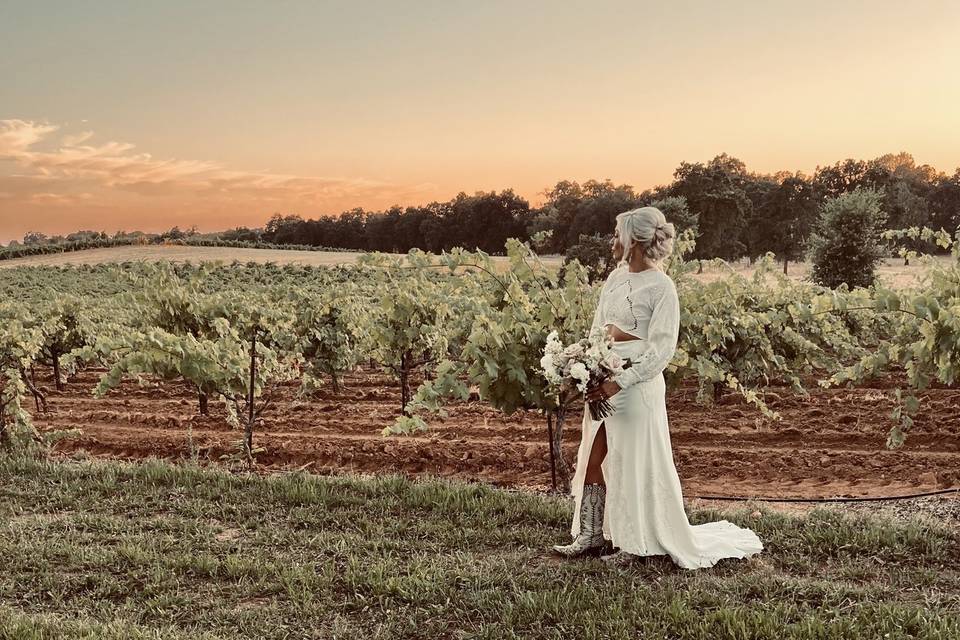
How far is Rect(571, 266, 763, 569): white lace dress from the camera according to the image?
4.08 m

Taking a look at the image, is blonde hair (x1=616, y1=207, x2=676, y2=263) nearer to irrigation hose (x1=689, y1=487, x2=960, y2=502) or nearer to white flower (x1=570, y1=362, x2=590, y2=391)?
white flower (x1=570, y1=362, x2=590, y2=391)

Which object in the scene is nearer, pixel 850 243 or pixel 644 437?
pixel 644 437

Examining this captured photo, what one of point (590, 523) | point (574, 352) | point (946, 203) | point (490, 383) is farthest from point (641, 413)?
point (946, 203)

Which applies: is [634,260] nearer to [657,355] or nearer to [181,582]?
[657,355]

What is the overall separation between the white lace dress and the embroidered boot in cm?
12

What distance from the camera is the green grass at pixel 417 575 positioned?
3668 millimetres

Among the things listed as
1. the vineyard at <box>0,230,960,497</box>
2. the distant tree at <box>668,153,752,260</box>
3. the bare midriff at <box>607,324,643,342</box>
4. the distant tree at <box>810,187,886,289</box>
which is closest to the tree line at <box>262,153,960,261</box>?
the distant tree at <box>668,153,752,260</box>

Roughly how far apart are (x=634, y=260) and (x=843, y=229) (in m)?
27.2

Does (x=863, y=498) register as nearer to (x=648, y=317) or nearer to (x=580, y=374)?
(x=648, y=317)

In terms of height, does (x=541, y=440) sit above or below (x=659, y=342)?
below

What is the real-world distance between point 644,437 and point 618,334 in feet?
1.88

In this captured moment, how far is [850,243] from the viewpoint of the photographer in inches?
1107

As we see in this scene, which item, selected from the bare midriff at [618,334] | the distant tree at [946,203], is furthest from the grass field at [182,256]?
the bare midriff at [618,334]

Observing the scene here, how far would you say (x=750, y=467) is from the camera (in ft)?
26.2
